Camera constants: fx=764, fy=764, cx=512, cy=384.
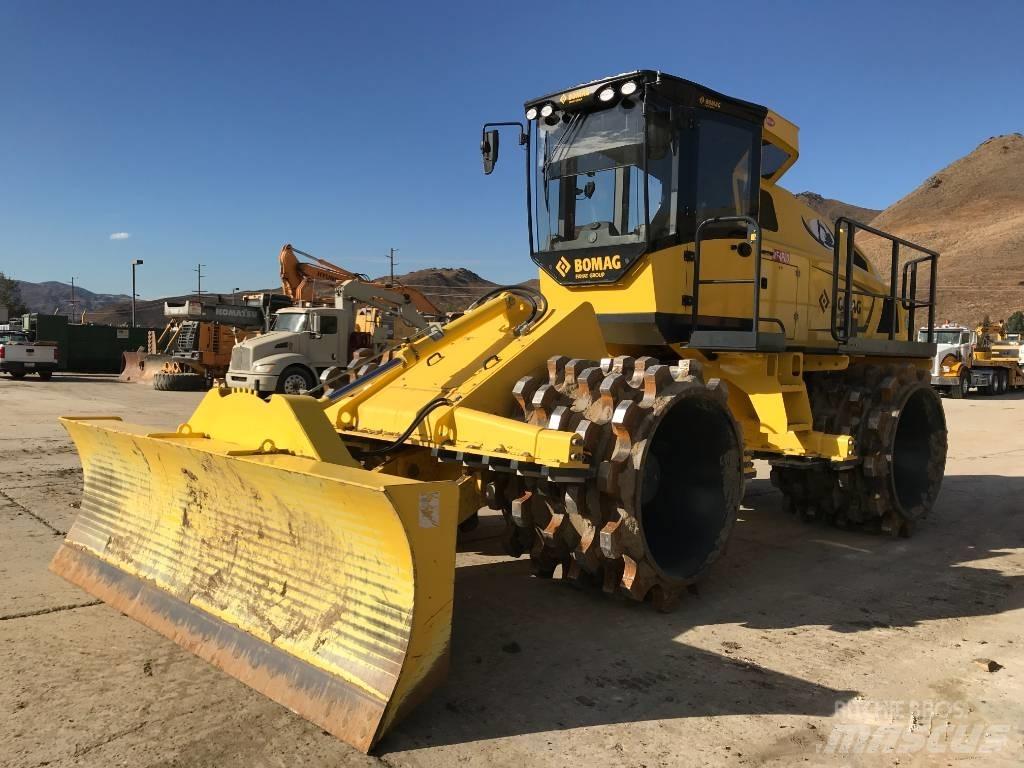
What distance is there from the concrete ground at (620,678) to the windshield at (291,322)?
43.9 ft

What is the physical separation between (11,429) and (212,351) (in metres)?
11.9

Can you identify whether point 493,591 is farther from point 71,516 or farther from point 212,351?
point 212,351

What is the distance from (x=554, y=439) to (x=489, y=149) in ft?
9.93

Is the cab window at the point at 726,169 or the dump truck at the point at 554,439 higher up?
the cab window at the point at 726,169

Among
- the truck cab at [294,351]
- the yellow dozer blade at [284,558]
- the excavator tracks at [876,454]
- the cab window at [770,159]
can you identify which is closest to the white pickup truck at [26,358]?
the truck cab at [294,351]

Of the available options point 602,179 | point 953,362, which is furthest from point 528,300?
point 953,362

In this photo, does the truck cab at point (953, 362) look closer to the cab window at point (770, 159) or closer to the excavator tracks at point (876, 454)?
the excavator tracks at point (876, 454)

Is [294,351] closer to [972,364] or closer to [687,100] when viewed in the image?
[687,100]

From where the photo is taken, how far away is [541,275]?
604 centimetres

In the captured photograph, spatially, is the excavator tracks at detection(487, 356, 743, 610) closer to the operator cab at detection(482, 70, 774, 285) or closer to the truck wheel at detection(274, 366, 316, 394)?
the operator cab at detection(482, 70, 774, 285)

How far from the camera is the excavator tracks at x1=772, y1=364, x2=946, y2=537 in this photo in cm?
632

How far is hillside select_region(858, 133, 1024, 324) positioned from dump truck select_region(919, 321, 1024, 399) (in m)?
18.2

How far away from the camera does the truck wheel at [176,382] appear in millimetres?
22922

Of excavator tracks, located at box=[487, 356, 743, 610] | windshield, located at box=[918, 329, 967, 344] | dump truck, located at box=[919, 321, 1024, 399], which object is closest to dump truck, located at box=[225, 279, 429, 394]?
excavator tracks, located at box=[487, 356, 743, 610]
